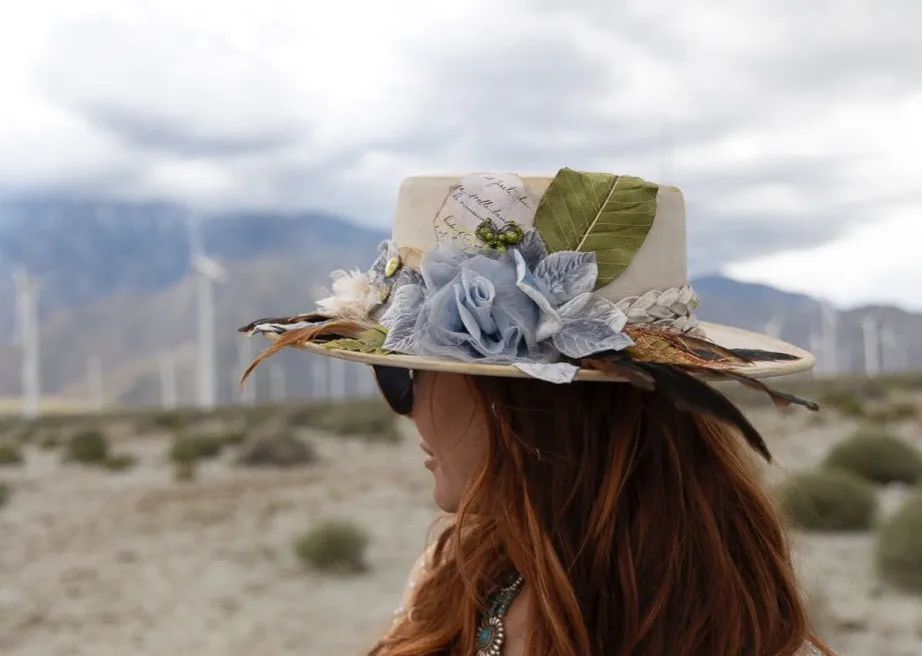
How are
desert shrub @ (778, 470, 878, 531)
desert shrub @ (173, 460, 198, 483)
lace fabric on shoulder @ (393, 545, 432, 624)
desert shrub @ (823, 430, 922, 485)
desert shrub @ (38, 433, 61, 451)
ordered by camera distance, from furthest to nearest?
1. desert shrub @ (38, 433, 61, 451)
2. desert shrub @ (173, 460, 198, 483)
3. desert shrub @ (823, 430, 922, 485)
4. desert shrub @ (778, 470, 878, 531)
5. lace fabric on shoulder @ (393, 545, 432, 624)

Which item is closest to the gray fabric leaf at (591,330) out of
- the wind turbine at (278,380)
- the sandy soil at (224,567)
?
the sandy soil at (224,567)

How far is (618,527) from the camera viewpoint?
169 centimetres

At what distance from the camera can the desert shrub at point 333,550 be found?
10586 mm

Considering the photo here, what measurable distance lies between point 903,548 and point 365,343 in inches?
331

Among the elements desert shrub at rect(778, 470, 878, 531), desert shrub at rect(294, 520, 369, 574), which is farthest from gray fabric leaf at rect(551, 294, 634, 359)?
desert shrub at rect(778, 470, 878, 531)

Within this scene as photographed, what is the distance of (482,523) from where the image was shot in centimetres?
179

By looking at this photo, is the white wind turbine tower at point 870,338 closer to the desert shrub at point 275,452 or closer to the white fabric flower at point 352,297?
the desert shrub at point 275,452

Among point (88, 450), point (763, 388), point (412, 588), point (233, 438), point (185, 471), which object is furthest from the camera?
point (233, 438)

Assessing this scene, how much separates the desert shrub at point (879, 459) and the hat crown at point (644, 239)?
39.8ft

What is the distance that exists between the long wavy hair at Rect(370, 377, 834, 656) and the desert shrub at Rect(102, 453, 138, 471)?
1772cm

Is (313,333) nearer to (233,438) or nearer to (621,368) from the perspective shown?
(621,368)

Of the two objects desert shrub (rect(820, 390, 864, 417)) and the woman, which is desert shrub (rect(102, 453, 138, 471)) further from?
the woman

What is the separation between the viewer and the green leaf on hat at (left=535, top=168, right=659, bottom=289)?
5.58 ft

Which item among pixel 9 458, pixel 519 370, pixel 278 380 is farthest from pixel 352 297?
pixel 278 380
